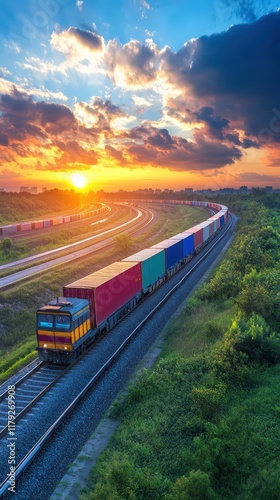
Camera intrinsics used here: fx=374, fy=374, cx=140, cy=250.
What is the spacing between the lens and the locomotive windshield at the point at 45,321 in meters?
20.9

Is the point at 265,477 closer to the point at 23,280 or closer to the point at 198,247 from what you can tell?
the point at 23,280

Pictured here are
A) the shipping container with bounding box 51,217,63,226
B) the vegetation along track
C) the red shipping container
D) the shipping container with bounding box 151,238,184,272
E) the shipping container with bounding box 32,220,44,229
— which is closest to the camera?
the shipping container with bounding box 151,238,184,272

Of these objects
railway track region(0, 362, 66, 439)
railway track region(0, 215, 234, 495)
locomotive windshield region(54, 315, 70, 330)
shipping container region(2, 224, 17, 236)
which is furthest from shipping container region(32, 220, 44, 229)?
locomotive windshield region(54, 315, 70, 330)

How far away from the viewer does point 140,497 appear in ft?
34.4

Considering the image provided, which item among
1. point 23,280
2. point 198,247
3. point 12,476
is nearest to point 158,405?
point 12,476

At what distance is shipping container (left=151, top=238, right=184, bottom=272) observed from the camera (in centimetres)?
3942

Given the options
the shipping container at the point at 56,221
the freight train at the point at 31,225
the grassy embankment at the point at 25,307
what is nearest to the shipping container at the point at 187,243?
the grassy embankment at the point at 25,307

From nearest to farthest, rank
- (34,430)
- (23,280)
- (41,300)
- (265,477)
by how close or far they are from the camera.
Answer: (265,477) < (34,430) < (41,300) < (23,280)

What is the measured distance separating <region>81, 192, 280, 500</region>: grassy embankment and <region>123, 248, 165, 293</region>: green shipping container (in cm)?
1055

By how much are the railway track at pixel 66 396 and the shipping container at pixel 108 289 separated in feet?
6.15

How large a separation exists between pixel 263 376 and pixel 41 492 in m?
9.81

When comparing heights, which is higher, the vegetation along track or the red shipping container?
the red shipping container

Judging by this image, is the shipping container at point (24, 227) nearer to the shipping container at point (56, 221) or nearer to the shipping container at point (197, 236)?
the shipping container at point (56, 221)

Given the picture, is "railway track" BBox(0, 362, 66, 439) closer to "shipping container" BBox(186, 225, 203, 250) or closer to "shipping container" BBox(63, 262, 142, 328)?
"shipping container" BBox(63, 262, 142, 328)
